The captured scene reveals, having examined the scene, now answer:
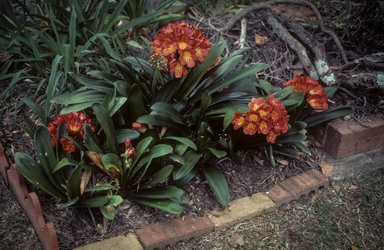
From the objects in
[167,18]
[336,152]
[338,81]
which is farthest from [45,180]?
[338,81]

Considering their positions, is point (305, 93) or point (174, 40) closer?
point (174, 40)

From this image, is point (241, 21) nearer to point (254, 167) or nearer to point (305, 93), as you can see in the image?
point (305, 93)

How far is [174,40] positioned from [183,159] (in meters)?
0.67

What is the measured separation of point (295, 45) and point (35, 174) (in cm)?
218

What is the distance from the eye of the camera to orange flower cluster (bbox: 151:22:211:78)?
176 centimetres

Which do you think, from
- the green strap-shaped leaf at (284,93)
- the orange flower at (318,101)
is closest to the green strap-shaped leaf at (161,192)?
the green strap-shaped leaf at (284,93)

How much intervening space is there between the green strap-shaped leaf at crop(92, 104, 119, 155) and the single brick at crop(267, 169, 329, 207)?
3.44 feet

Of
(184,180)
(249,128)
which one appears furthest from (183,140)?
(249,128)

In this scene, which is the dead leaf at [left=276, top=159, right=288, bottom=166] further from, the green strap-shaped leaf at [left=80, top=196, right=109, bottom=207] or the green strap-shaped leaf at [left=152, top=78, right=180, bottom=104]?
the green strap-shaped leaf at [left=80, top=196, right=109, bottom=207]

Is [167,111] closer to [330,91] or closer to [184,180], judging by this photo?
[184,180]

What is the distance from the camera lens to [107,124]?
176cm

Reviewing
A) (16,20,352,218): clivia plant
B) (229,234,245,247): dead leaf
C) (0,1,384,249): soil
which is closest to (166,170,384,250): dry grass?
(229,234,245,247): dead leaf

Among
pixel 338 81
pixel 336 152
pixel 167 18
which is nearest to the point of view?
pixel 336 152

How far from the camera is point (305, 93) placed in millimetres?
2225
